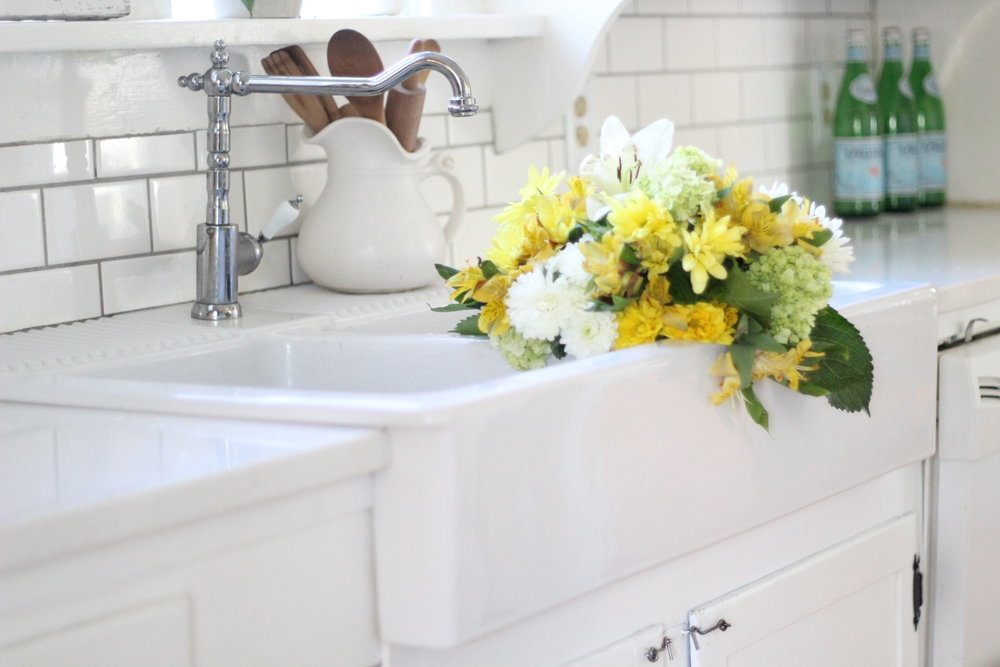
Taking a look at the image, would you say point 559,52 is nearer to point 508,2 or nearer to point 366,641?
point 508,2

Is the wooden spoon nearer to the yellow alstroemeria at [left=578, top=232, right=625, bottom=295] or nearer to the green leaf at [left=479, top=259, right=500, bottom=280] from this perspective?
the green leaf at [left=479, top=259, right=500, bottom=280]

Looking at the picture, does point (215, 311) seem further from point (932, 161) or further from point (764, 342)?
point (932, 161)

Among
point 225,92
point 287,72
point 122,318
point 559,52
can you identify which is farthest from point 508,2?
point 122,318

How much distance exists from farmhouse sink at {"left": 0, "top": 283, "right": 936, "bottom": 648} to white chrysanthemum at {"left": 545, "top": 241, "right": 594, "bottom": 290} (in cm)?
10

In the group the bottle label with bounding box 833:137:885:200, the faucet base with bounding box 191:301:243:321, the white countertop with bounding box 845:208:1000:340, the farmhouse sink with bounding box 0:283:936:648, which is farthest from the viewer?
the bottle label with bounding box 833:137:885:200

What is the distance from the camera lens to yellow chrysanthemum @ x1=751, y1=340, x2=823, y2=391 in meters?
1.16

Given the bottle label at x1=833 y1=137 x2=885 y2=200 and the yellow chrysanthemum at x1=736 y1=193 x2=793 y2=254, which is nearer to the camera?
the yellow chrysanthemum at x1=736 y1=193 x2=793 y2=254

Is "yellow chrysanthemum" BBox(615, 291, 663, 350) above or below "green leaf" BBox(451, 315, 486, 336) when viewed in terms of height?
above

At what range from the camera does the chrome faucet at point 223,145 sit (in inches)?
52.8

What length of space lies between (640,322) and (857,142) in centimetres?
141

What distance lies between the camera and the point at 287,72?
1534 mm

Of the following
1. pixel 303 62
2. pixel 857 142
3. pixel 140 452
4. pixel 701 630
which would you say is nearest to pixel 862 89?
pixel 857 142

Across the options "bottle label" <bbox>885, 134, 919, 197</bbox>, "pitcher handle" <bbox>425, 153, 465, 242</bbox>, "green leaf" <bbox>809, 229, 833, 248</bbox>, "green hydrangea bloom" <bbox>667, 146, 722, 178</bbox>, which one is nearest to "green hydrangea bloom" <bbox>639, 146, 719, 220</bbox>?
"green hydrangea bloom" <bbox>667, 146, 722, 178</bbox>

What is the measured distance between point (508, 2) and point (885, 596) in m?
0.95
